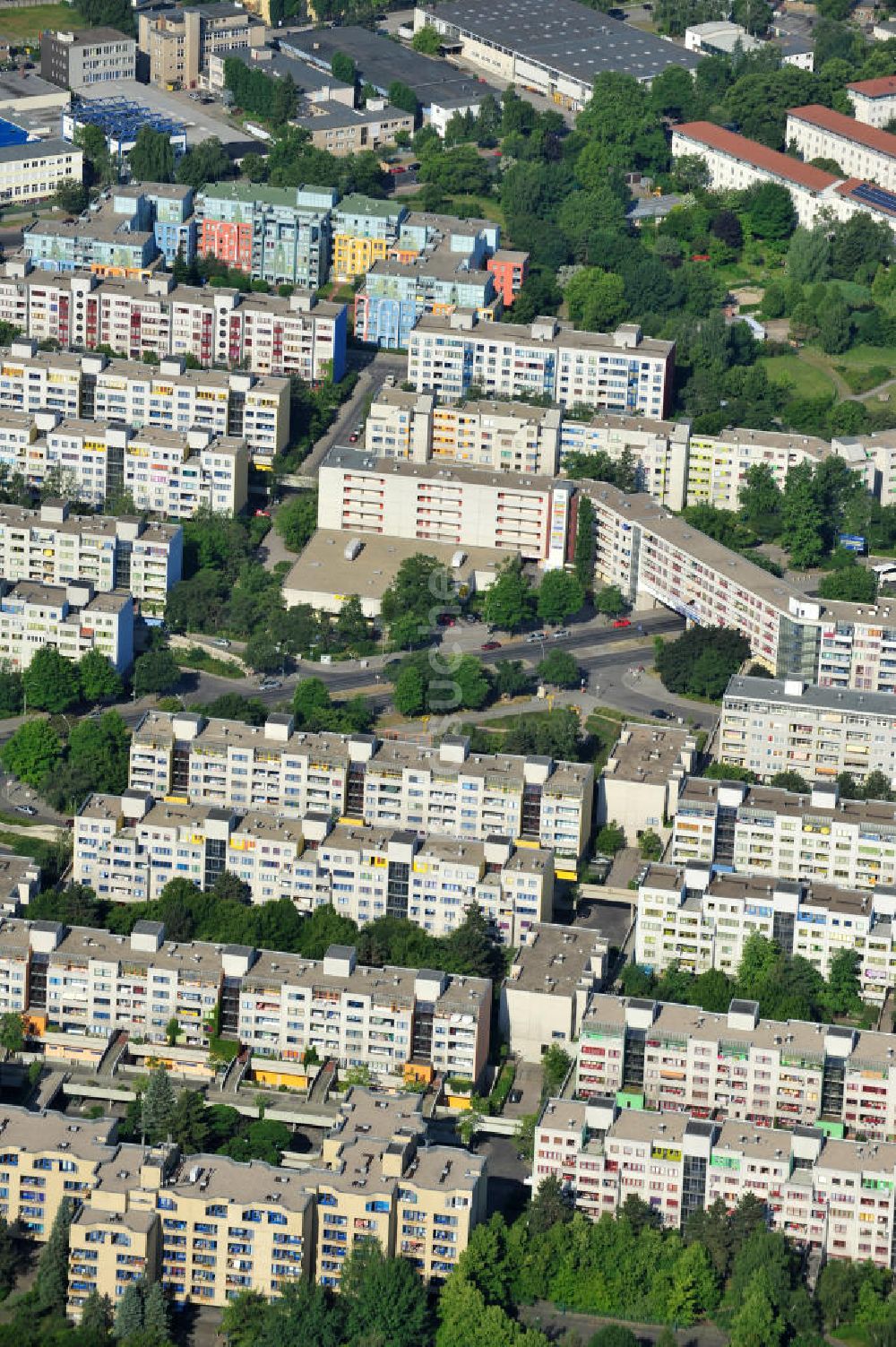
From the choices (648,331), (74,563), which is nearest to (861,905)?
(74,563)

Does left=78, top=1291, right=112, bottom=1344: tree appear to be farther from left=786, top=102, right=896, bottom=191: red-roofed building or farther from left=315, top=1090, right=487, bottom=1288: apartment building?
left=786, top=102, right=896, bottom=191: red-roofed building

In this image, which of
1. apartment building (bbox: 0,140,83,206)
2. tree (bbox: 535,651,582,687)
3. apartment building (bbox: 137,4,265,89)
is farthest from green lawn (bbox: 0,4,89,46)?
tree (bbox: 535,651,582,687)

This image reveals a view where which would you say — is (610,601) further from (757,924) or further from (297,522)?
(757,924)

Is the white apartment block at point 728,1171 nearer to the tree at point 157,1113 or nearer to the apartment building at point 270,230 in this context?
the tree at point 157,1113

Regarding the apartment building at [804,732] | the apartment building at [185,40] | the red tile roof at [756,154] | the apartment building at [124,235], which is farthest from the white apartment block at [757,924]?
the apartment building at [185,40]

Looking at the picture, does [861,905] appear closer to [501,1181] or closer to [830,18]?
[501,1181]

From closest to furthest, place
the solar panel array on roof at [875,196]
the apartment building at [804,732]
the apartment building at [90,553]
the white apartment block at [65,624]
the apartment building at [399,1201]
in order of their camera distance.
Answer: the apartment building at [399,1201]
the apartment building at [804,732]
the white apartment block at [65,624]
the apartment building at [90,553]
the solar panel array on roof at [875,196]
